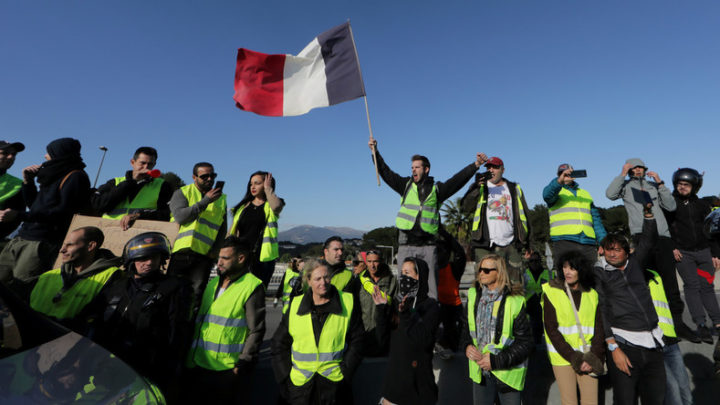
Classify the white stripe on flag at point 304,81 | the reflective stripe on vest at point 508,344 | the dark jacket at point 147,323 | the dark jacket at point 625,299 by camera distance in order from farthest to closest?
1. the white stripe on flag at point 304,81
2. the dark jacket at point 625,299
3. the reflective stripe on vest at point 508,344
4. the dark jacket at point 147,323

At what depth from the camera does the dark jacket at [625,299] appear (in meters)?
3.64

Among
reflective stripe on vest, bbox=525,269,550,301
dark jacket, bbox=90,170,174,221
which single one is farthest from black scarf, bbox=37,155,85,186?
reflective stripe on vest, bbox=525,269,550,301

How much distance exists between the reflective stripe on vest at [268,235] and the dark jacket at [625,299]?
149 inches

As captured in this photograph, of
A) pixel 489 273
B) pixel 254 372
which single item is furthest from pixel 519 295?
pixel 254 372

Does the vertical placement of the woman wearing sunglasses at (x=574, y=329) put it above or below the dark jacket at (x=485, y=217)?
below

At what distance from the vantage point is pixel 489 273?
3662mm

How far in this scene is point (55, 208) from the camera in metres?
3.74

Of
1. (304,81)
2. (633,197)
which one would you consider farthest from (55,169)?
(633,197)

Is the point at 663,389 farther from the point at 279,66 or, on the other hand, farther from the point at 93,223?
the point at 279,66

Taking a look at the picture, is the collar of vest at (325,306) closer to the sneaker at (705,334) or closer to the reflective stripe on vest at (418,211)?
the reflective stripe on vest at (418,211)

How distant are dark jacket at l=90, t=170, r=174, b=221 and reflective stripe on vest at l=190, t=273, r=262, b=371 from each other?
173 cm

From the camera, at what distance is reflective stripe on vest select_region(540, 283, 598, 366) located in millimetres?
3516

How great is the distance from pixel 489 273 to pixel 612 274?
144 cm

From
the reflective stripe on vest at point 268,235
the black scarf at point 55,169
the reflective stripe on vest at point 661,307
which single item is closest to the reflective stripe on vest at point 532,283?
the reflective stripe on vest at point 661,307
